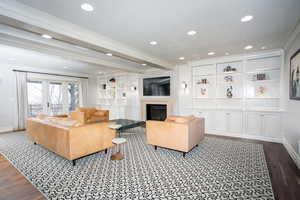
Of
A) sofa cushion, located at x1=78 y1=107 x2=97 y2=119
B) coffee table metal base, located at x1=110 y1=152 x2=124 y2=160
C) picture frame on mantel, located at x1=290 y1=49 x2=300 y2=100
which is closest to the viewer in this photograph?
picture frame on mantel, located at x1=290 y1=49 x2=300 y2=100

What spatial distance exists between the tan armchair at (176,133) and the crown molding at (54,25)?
2077 millimetres

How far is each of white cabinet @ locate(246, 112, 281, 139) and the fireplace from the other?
318cm

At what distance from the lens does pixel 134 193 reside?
202 centimetres

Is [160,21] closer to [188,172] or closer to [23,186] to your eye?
[188,172]

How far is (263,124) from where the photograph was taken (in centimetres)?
437

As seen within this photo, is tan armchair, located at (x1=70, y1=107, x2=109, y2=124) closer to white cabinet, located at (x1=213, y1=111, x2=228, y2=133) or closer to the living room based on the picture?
the living room

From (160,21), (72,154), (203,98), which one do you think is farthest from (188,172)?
(203,98)

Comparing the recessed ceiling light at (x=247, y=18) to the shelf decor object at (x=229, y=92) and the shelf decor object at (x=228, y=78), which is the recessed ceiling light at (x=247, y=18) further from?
the shelf decor object at (x=229, y=92)

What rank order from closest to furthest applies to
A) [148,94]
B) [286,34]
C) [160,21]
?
[160,21]
[286,34]
[148,94]

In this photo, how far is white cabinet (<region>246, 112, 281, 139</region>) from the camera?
4.18 m

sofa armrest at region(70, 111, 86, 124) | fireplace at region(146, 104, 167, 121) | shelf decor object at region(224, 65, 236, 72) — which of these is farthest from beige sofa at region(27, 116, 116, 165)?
shelf decor object at region(224, 65, 236, 72)

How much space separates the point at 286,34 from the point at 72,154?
5149mm

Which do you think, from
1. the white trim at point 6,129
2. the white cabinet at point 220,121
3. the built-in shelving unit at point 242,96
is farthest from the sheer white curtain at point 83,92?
the white cabinet at point 220,121

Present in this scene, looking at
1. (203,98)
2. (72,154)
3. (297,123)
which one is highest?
(203,98)
